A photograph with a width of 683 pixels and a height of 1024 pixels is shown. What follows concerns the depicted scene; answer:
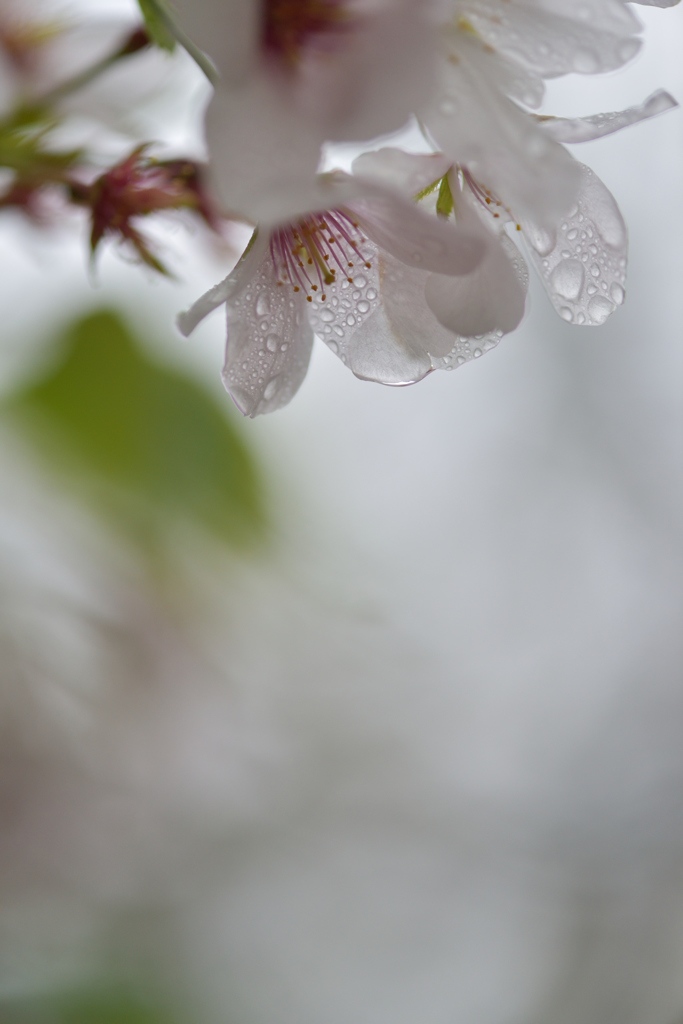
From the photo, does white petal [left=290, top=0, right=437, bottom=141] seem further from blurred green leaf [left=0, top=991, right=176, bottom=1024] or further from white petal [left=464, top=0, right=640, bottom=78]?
blurred green leaf [left=0, top=991, right=176, bottom=1024]

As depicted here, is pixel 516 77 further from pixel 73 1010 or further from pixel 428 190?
pixel 73 1010

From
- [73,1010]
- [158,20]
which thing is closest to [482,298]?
[158,20]

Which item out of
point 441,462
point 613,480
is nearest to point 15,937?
point 441,462

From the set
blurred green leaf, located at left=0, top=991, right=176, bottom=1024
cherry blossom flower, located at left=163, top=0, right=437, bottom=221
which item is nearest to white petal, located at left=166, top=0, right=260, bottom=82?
cherry blossom flower, located at left=163, top=0, right=437, bottom=221

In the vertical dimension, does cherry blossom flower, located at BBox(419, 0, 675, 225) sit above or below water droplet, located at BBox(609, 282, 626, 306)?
above

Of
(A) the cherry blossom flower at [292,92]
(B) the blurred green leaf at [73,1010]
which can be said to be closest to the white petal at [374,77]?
(A) the cherry blossom flower at [292,92]

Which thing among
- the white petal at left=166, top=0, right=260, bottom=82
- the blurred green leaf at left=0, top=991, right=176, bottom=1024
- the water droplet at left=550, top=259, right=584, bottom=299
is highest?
the white petal at left=166, top=0, right=260, bottom=82
